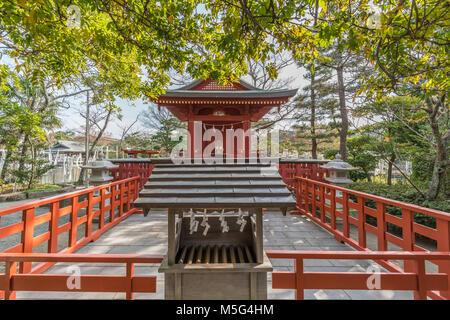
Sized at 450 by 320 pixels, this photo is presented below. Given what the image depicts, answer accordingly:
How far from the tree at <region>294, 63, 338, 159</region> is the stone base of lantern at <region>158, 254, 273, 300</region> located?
11.8m

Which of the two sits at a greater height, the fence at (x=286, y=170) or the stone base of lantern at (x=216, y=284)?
the fence at (x=286, y=170)

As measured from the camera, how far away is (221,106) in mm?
6801

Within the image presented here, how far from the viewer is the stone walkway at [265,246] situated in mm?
2115

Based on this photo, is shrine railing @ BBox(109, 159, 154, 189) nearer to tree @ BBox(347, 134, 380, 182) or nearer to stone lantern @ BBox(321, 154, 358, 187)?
stone lantern @ BBox(321, 154, 358, 187)

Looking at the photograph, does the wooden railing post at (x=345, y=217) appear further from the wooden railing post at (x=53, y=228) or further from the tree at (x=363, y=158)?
the tree at (x=363, y=158)

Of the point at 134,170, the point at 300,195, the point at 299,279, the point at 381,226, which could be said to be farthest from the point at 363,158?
the point at 134,170

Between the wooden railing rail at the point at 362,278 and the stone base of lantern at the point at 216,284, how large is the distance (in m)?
0.19

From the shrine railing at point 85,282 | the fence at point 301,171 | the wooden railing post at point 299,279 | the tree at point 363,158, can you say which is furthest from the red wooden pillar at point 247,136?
the tree at point 363,158

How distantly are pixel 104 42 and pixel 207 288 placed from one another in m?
4.01

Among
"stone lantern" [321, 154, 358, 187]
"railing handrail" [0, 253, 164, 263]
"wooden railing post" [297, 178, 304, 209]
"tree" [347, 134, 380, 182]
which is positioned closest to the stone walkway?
"wooden railing post" [297, 178, 304, 209]

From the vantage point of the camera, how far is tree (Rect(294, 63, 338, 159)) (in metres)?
11.3

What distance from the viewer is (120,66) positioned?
4.68 metres

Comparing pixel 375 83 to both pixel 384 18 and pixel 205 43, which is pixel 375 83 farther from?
pixel 205 43
